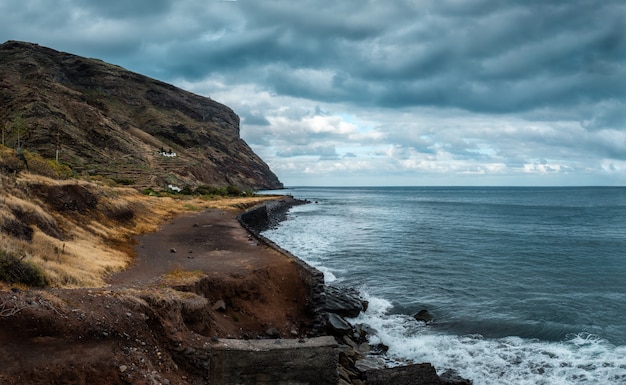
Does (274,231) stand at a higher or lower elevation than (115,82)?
lower

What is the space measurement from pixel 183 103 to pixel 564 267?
6187 inches

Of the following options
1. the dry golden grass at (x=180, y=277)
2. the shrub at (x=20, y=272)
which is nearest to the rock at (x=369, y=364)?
the dry golden grass at (x=180, y=277)

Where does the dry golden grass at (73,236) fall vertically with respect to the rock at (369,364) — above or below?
above

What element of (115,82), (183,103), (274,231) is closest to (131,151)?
(274,231)

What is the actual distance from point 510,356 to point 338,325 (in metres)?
6.06

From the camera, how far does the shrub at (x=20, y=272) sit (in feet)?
38.0

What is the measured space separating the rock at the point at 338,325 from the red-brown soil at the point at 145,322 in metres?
0.90

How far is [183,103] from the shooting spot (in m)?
166

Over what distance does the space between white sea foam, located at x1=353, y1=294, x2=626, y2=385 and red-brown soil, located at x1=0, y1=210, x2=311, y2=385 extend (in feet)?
13.1

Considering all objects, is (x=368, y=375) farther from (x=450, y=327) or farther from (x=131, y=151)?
(x=131, y=151)

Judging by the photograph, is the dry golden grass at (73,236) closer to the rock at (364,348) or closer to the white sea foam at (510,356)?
the rock at (364,348)

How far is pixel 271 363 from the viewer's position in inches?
346

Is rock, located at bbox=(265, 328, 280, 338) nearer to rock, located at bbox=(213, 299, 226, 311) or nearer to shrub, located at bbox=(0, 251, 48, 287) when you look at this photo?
rock, located at bbox=(213, 299, 226, 311)

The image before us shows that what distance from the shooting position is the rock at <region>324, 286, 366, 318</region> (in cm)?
1819
